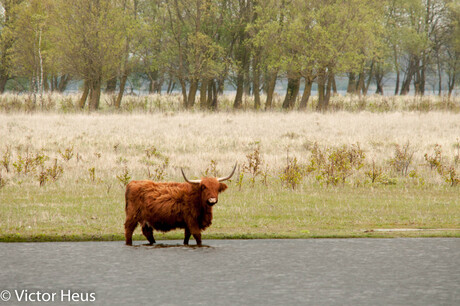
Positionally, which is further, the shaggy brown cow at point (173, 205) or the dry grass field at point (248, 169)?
the dry grass field at point (248, 169)

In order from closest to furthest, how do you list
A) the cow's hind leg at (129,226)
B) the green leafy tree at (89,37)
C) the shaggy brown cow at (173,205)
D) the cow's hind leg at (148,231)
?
the shaggy brown cow at (173,205)
the cow's hind leg at (129,226)
the cow's hind leg at (148,231)
the green leafy tree at (89,37)

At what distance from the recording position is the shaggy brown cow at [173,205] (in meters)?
10.0

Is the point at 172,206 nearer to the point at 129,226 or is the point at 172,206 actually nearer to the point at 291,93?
the point at 129,226

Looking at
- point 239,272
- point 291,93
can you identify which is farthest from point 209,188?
point 291,93

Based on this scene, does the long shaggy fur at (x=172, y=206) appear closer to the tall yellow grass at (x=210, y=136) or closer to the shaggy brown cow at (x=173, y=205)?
the shaggy brown cow at (x=173, y=205)

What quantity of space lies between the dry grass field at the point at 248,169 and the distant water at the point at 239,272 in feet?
4.10

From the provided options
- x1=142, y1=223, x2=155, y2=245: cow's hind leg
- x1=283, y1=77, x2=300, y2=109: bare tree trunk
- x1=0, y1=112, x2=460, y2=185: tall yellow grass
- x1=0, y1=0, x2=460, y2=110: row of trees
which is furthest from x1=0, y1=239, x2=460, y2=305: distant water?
x1=283, y1=77, x2=300, y2=109: bare tree trunk

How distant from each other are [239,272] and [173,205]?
1.67 metres

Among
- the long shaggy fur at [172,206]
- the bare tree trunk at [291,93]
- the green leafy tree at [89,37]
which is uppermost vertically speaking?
the green leafy tree at [89,37]

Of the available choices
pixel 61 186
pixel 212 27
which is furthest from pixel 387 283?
pixel 212 27

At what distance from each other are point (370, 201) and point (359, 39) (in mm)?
26229

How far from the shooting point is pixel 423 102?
4322 cm

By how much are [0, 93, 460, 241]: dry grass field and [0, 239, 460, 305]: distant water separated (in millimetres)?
1250

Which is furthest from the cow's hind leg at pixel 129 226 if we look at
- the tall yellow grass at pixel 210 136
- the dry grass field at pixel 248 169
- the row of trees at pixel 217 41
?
the row of trees at pixel 217 41
